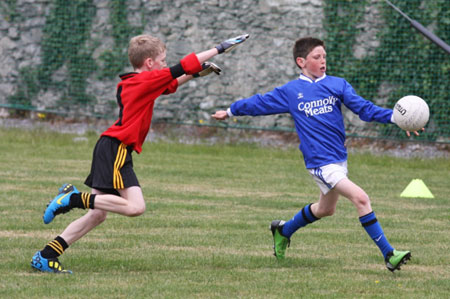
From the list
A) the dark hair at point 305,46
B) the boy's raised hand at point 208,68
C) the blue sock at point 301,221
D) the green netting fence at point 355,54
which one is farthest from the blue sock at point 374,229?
the green netting fence at point 355,54

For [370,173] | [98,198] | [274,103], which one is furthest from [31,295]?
[370,173]

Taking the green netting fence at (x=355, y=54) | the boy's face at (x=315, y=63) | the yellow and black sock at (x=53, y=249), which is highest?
the boy's face at (x=315, y=63)

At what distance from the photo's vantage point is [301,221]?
6434 mm

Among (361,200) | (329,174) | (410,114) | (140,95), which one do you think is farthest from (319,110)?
(140,95)

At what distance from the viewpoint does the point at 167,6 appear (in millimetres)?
16094

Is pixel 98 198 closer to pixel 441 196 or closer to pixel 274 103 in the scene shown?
pixel 274 103

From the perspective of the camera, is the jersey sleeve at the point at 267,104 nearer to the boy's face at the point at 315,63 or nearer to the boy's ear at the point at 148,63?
the boy's face at the point at 315,63

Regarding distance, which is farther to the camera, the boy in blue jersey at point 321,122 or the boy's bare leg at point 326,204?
the boy's bare leg at point 326,204

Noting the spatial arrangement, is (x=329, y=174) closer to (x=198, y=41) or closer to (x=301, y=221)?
(x=301, y=221)

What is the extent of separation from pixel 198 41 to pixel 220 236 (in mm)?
9159

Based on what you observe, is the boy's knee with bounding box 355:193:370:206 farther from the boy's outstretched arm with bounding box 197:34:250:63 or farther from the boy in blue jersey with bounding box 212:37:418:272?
the boy's outstretched arm with bounding box 197:34:250:63

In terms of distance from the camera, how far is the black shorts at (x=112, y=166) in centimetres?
558

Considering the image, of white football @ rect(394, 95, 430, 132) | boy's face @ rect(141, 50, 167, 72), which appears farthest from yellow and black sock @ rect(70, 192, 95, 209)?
white football @ rect(394, 95, 430, 132)

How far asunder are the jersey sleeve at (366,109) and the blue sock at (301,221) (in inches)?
34.0
